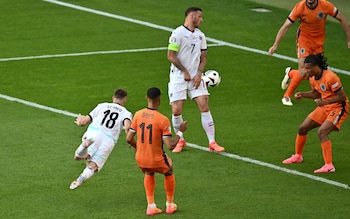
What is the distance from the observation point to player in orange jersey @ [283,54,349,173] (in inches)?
670

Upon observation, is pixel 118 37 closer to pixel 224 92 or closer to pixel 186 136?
pixel 224 92

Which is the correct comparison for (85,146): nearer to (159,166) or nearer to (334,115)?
(159,166)

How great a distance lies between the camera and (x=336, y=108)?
1739 cm

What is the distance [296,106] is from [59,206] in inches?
300

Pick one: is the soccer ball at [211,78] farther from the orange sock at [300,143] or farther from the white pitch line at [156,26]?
the white pitch line at [156,26]

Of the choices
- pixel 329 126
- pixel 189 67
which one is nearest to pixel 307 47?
pixel 189 67

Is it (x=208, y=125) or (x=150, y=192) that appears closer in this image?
(x=150, y=192)

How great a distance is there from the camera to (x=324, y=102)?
17.1 meters

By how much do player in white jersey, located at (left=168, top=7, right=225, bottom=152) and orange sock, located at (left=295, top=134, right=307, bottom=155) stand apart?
134 centimetres

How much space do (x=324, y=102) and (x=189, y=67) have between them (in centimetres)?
261

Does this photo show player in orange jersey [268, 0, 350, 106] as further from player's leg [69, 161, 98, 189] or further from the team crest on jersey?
player's leg [69, 161, 98, 189]

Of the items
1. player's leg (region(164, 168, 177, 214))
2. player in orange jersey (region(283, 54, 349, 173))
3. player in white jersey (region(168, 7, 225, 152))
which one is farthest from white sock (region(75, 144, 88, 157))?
player in orange jersey (region(283, 54, 349, 173))

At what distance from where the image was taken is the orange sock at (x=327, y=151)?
17.3m

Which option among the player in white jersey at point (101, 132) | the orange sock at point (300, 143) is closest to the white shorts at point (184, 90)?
the orange sock at point (300, 143)
